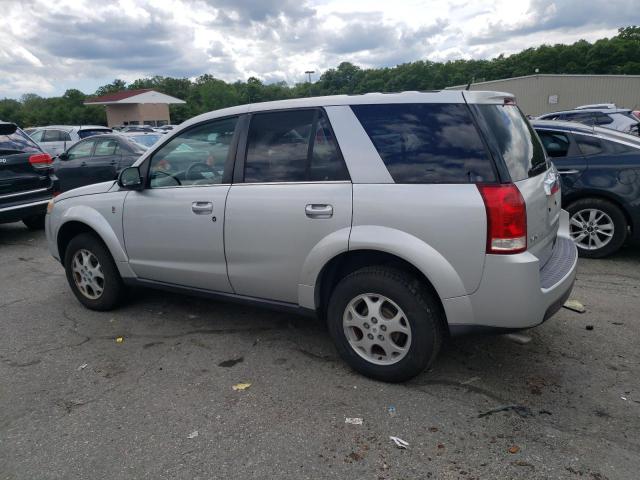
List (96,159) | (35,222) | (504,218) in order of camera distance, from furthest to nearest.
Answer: (96,159) < (35,222) < (504,218)

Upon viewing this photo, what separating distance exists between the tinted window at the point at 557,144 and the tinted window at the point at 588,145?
12 centimetres

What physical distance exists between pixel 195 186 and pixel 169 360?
1.35 metres

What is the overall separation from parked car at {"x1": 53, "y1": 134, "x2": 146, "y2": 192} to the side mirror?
265 inches

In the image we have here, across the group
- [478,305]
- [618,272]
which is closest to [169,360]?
[478,305]

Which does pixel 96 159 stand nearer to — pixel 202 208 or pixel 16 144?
pixel 16 144

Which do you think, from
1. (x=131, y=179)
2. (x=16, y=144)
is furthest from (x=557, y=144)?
(x=16, y=144)

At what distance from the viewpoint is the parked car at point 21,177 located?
762 centimetres

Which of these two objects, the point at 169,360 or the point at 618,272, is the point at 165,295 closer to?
the point at 169,360

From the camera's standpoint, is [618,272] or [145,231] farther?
[618,272]

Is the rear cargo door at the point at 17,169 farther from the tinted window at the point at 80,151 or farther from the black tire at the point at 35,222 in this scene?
the tinted window at the point at 80,151

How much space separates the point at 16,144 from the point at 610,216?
27.6 feet

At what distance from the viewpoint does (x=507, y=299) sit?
2.88 meters

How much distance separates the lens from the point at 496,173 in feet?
9.50

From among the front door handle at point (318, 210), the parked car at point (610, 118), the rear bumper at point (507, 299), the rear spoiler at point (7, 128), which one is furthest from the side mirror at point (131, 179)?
the parked car at point (610, 118)
